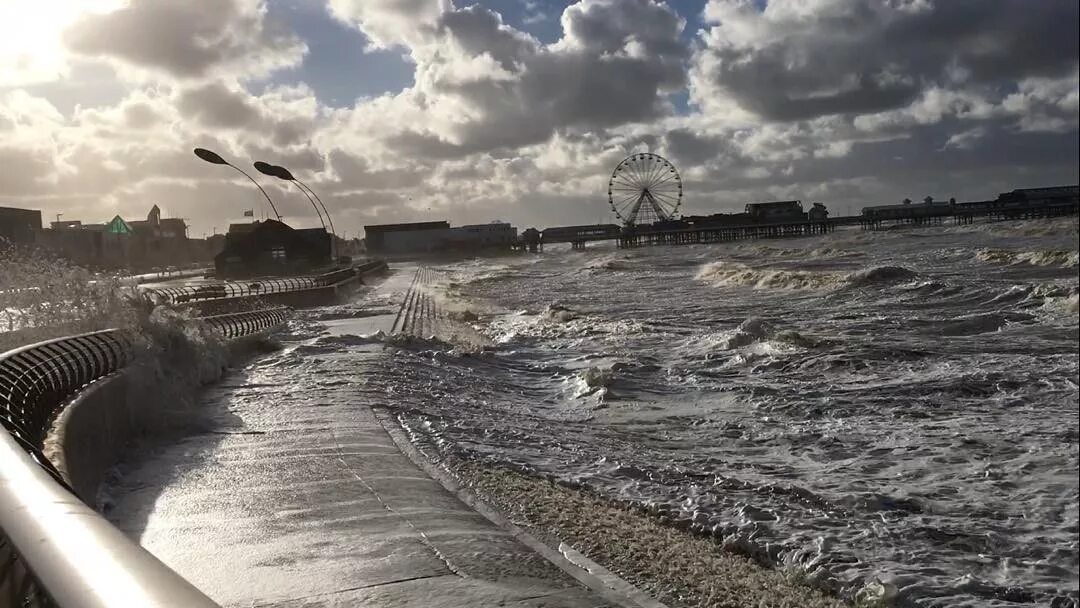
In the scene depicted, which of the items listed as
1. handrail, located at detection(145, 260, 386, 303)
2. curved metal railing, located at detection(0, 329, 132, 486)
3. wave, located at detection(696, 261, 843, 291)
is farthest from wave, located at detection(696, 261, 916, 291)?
curved metal railing, located at detection(0, 329, 132, 486)

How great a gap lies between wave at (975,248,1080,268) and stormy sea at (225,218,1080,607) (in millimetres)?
9219

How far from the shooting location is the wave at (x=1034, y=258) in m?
26.8

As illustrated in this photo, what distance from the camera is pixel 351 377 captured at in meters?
10.4

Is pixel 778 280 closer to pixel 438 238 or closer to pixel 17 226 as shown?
pixel 17 226

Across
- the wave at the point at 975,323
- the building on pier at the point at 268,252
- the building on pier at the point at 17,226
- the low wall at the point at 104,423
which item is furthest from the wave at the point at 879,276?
the building on pier at the point at 268,252

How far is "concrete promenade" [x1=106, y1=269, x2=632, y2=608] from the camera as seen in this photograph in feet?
12.3

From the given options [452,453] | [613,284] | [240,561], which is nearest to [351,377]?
[452,453]

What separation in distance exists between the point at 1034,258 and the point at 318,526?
29524 millimetres

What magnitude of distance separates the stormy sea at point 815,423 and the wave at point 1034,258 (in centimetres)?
922

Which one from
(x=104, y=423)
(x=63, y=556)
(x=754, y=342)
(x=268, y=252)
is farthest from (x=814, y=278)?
(x=268, y=252)

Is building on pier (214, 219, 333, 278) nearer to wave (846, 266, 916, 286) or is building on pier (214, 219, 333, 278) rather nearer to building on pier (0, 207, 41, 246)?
building on pier (0, 207, 41, 246)

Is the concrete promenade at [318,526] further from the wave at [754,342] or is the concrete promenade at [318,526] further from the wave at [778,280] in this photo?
the wave at [778,280]

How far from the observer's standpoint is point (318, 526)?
15.2ft

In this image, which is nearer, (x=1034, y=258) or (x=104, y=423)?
(x=104, y=423)
